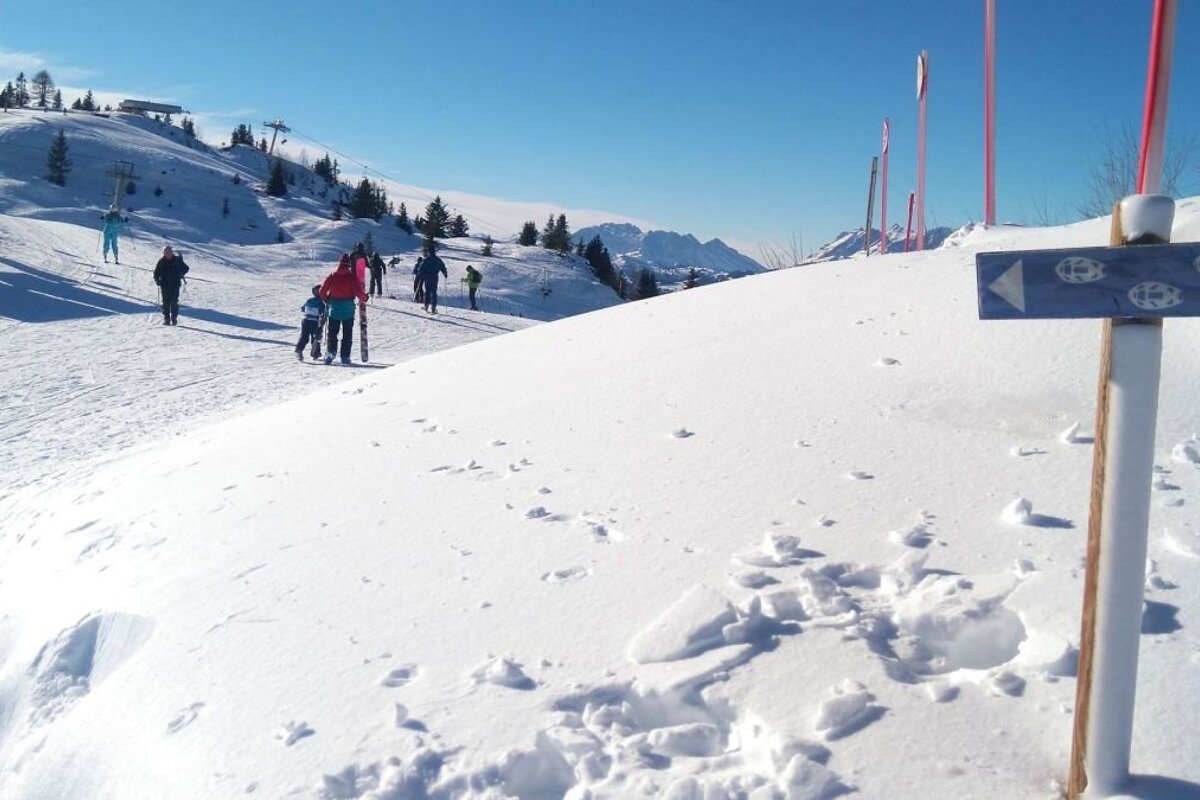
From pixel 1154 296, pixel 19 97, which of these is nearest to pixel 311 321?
pixel 1154 296

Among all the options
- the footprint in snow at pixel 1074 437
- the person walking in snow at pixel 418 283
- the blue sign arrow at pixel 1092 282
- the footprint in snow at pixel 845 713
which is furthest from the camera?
the person walking in snow at pixel 418 283

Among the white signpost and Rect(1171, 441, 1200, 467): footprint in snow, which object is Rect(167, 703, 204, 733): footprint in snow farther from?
Rect(1171, 441, 1200, 467): footprint in snow

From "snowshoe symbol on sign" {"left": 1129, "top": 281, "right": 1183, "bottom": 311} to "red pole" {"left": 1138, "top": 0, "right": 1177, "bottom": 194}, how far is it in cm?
28

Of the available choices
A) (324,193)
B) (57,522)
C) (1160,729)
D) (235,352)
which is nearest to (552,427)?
(57,522)

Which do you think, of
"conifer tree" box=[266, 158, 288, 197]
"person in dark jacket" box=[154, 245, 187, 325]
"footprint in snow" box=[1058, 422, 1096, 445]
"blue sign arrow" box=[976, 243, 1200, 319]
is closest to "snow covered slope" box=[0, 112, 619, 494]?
"person in dark jacket" box=[154, 245, 187, 325]

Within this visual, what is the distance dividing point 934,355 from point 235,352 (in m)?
13.6

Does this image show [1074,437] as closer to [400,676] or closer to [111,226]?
[400,676]

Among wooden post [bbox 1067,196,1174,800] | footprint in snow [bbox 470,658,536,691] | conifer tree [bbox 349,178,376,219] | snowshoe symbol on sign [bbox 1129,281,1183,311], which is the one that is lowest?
footprint in snow [bbox 470,658,536,691]

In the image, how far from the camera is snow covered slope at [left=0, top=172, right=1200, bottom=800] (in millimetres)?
2785

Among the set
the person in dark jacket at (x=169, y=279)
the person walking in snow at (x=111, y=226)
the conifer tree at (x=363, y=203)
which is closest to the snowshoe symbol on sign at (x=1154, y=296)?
the person in dark jacket at (x=169, y=279)

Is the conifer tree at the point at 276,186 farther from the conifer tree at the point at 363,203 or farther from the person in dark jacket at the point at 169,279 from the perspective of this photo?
the person in dark jacket at the point at 169,279

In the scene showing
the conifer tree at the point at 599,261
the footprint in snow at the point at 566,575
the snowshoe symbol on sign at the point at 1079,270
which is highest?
the conifer tree at the point at 599,261

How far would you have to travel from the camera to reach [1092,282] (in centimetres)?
219

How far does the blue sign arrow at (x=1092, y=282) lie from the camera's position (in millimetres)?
2129
